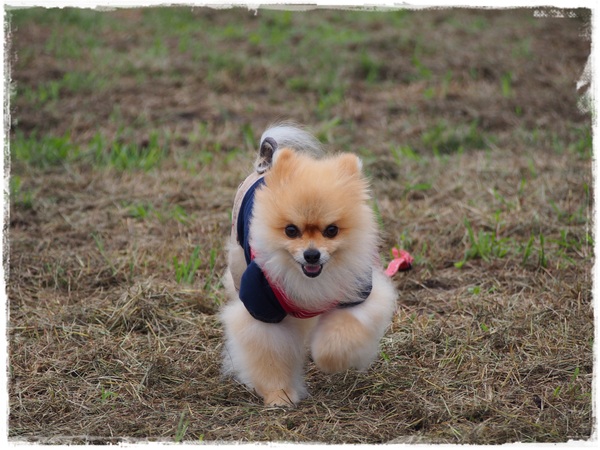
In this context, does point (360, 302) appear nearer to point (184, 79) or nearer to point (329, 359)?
point (329, 359)

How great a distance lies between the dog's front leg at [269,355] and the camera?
11.8 feet

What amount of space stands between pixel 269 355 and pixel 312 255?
655mm

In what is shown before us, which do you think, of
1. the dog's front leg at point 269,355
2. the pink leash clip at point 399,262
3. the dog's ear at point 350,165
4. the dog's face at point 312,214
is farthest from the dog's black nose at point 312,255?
the pink leash clip at point 399,262

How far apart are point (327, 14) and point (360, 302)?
7.87m

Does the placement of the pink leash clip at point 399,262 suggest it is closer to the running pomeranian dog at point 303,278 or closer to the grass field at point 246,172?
the grass field at point 246,172

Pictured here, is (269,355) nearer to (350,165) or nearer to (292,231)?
(292,231)

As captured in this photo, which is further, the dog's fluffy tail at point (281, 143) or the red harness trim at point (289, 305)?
the dog's fluffy tail at point (281, 143)

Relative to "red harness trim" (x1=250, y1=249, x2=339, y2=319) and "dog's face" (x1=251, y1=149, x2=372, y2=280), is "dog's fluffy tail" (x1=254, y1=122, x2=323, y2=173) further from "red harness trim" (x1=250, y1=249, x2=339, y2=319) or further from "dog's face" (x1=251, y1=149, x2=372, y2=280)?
"red harness trim" (x1=250, y1=249, x2=339, y2=319)

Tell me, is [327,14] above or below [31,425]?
above

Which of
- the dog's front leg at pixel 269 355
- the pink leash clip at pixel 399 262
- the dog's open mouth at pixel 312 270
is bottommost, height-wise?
the dog's front leg at pixel 269 355

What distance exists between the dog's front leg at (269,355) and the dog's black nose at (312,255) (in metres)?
0.53

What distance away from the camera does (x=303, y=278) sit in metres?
3.39

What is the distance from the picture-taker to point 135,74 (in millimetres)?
9102

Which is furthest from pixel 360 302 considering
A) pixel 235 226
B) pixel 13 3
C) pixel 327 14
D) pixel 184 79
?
pixel 327 14
